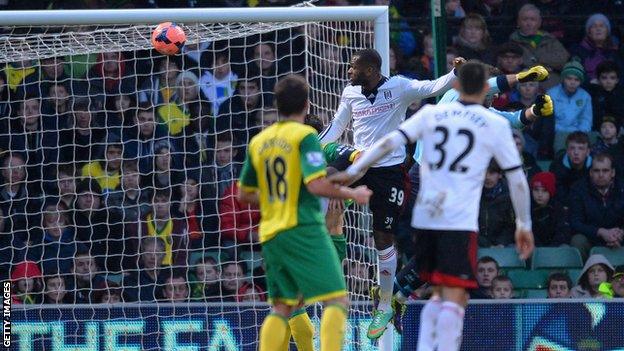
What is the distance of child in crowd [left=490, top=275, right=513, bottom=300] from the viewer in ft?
44.3

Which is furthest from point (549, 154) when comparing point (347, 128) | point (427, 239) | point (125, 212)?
point (427, 239)

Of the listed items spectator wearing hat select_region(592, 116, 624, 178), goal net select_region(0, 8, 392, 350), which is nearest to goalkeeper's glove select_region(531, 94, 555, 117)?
goal net select_region(0, 8, 392, 350)

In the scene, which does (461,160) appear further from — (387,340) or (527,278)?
(527,278)

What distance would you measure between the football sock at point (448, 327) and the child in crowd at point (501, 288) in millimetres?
4976

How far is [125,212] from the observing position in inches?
534

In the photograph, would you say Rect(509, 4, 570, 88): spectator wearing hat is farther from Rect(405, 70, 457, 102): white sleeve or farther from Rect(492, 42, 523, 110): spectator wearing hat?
Rect(405, 70, 457, 102): white sleeve

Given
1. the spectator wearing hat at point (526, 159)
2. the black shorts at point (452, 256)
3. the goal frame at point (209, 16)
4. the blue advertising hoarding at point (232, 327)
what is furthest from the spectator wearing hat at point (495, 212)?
the black shorts at point (452, 256)

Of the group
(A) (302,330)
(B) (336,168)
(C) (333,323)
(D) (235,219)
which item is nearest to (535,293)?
(D) (235,219)

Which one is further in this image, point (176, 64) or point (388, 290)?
point (176, 64)

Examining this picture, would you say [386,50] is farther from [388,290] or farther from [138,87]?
[138,87]

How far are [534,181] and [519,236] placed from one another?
593cm

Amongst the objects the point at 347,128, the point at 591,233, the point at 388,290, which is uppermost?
the point at 347,128

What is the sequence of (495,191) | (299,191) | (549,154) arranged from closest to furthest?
(299,191) → (495,191) → (549,154)

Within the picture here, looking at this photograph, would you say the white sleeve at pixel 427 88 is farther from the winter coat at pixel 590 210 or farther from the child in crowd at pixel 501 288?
the winter coat at pixel 590 210
